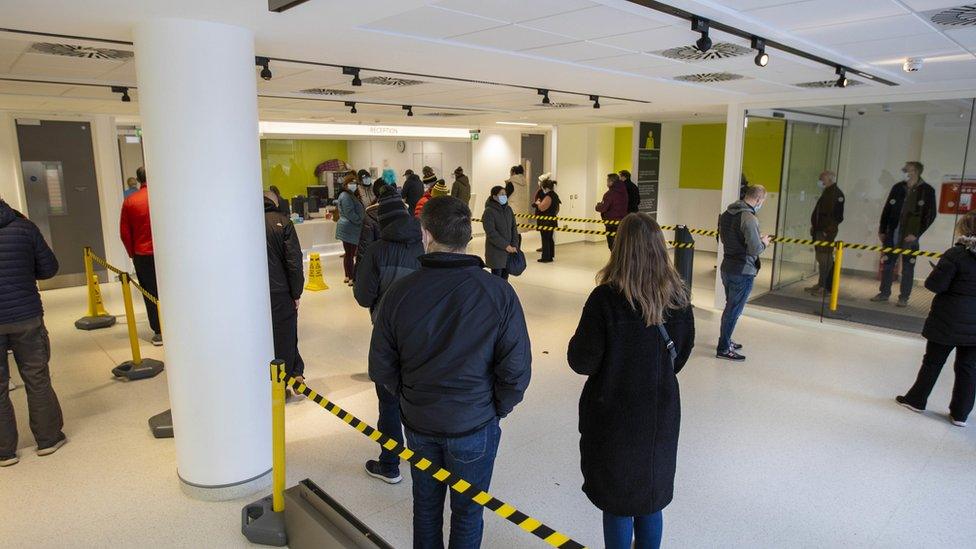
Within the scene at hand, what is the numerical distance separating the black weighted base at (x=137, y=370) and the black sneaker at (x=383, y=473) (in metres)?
2.79

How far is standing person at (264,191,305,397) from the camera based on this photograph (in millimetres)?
4441

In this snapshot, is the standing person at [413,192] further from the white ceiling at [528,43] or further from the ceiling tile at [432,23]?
the ceiling tile at [432,23]

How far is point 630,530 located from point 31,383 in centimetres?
385

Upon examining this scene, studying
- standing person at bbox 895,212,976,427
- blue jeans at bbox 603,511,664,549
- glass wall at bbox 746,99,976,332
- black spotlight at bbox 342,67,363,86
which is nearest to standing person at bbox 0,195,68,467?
black spotlight at bbox 342,67,363,86

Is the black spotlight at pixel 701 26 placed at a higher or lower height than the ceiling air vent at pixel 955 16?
lower

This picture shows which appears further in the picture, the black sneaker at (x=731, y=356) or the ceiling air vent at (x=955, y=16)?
the black sneaker at (x=731, y=356)

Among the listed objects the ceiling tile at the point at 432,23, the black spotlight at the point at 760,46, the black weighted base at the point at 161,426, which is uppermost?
the ceiling tile at the point at 432,23

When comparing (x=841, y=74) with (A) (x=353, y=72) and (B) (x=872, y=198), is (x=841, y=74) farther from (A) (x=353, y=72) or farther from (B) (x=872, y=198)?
(A) (x=353, y=72)

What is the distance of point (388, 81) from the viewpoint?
5.94 m

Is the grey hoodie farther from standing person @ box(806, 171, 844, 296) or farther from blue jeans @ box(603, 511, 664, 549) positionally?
blue jeans @ box(603, 511, 664, 549)

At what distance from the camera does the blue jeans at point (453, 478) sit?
2328 mm

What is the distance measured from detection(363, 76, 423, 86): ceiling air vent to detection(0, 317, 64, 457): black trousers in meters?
3.37

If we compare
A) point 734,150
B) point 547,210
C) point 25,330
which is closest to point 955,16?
point 734,150

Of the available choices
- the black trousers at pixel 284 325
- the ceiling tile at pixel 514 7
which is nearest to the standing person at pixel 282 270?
the black trousers at pixel 284 325
